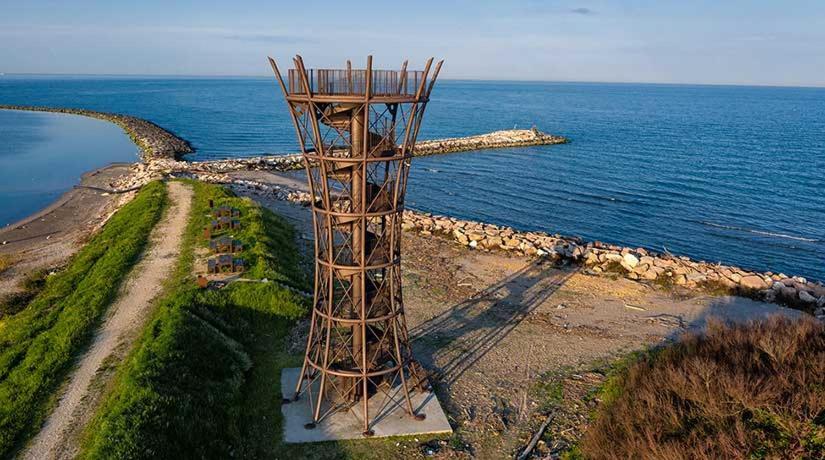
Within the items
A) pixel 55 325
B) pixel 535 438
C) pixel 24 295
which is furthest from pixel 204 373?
pixel 24 295

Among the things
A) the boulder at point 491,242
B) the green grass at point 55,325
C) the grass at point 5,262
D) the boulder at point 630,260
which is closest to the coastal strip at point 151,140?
the grass at point 5,262

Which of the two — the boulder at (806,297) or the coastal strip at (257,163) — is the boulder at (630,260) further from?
the coastal strip at (257,163)

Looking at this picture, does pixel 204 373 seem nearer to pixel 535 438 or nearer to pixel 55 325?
pixel 55 325

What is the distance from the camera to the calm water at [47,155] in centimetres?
5404

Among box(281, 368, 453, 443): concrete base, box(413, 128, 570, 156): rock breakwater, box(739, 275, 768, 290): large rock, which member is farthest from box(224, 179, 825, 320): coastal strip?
box(413, 128, 570, 156): rock breakwater

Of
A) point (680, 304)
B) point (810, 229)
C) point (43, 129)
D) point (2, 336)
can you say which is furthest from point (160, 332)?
point (43, 129)

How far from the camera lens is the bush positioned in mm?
12695

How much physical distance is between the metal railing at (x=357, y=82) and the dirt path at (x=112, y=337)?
1130cm

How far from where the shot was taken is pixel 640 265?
31.1 m

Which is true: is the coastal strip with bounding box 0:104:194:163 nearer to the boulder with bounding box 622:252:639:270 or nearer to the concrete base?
the boulder with bounding box 622:252:639:270

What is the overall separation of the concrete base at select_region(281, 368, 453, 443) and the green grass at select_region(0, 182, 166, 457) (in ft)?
23.3

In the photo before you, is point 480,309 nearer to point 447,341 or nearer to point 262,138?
point 447,341

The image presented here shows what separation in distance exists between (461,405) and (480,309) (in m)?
8.58

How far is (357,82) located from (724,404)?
41.6 feet
